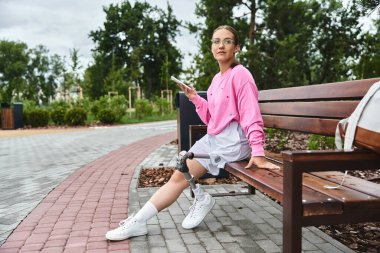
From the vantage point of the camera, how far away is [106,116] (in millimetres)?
20938

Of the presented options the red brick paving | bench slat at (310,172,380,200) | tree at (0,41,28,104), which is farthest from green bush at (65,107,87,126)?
tree at (0,41,28,104)

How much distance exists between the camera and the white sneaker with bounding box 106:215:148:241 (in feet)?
9.60

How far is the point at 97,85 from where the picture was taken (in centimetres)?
4934

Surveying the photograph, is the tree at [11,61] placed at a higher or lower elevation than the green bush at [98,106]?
higher

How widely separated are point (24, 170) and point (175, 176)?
4.13m

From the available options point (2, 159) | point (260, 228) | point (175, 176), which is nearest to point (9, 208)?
point (175, 176)

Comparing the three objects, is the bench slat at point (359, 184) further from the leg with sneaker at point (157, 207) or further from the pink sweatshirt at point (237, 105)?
the leg with sneaker at point (157, 207)

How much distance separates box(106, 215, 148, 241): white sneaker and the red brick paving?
0.14ft

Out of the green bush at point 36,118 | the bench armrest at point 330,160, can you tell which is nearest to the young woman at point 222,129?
the bench armrest at point 330,160

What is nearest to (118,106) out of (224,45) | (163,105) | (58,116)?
(58,116)

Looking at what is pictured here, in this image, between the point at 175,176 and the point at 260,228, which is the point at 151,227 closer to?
the point at 175,176

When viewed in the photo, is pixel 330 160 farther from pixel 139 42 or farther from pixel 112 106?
pixel 139 42

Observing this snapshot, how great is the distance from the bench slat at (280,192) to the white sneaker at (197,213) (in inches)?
25.3

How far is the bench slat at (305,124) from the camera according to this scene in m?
2.64
